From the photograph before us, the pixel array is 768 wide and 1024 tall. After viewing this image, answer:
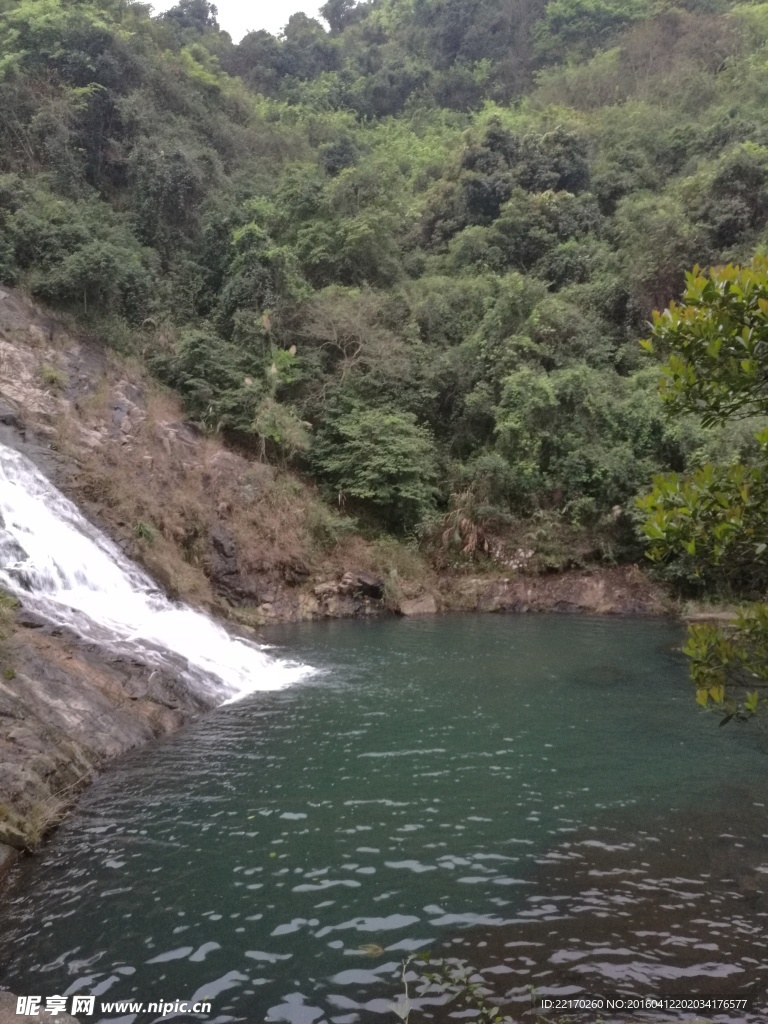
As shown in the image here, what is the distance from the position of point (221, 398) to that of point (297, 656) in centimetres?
1175

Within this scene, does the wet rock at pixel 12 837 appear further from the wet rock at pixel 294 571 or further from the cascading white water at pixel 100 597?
the wet rock at pixel 294 571

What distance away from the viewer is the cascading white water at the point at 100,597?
Result: 42.1 feet

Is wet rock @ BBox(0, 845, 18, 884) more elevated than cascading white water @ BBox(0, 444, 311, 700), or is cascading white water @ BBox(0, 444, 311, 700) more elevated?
cascading white water @ BBox(0, 444, 311, 700)

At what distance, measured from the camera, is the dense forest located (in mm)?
25438

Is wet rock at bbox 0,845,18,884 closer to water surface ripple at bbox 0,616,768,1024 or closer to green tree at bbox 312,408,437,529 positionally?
water surface ripple at bbox 0,616,768,1024

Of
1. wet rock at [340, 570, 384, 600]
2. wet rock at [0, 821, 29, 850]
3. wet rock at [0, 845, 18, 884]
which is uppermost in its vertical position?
wet rock at [340, 570, 384, 600]

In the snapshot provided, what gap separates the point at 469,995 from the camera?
491 centimetres

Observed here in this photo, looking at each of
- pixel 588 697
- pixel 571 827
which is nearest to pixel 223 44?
pixel 588 697

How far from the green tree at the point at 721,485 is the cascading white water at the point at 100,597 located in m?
9.99

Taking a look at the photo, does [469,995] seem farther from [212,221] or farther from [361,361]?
[212,221]

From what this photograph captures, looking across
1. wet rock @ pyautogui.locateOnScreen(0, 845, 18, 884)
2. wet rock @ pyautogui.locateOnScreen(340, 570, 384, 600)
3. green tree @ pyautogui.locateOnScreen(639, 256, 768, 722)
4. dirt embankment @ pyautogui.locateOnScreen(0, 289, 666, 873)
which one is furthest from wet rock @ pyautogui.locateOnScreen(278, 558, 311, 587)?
green tree @ pyautogui.locateOnScreen(639, 256, 768, 722)

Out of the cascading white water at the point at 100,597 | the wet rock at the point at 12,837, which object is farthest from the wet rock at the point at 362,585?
the wet rock at the point at 12,837

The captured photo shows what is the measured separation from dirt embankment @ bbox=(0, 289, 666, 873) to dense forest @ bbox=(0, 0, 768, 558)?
49.3 inches

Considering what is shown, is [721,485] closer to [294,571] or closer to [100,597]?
[100,597]
